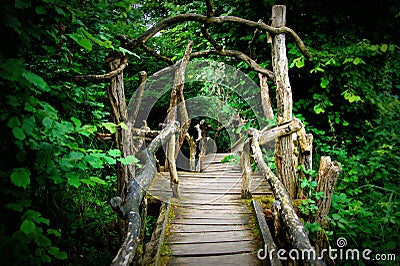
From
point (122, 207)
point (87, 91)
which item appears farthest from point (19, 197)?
point (87, 91)

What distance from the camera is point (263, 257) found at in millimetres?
3240

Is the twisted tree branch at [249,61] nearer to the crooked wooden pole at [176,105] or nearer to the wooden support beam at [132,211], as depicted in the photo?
the crooked wooden pole at [176,105]

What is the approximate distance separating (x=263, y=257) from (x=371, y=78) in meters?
4.70

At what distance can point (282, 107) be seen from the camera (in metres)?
4.85

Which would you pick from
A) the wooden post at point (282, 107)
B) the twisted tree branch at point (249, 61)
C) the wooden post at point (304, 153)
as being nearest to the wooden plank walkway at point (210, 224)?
the wooden post at point (282, 107)

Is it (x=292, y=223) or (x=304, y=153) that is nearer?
(x=292, y=223)

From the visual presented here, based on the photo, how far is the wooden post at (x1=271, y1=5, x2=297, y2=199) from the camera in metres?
4.66

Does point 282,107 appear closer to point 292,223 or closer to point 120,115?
point 292,223

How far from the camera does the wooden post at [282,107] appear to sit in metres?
4.66

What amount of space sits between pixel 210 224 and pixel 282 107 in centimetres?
236

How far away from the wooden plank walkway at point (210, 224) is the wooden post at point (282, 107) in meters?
0.81

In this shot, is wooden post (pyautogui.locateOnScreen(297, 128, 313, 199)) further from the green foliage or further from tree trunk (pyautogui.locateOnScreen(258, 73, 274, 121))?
tree trunk (pyautogui.locateOnScreen(258, 73, 274, 121))
